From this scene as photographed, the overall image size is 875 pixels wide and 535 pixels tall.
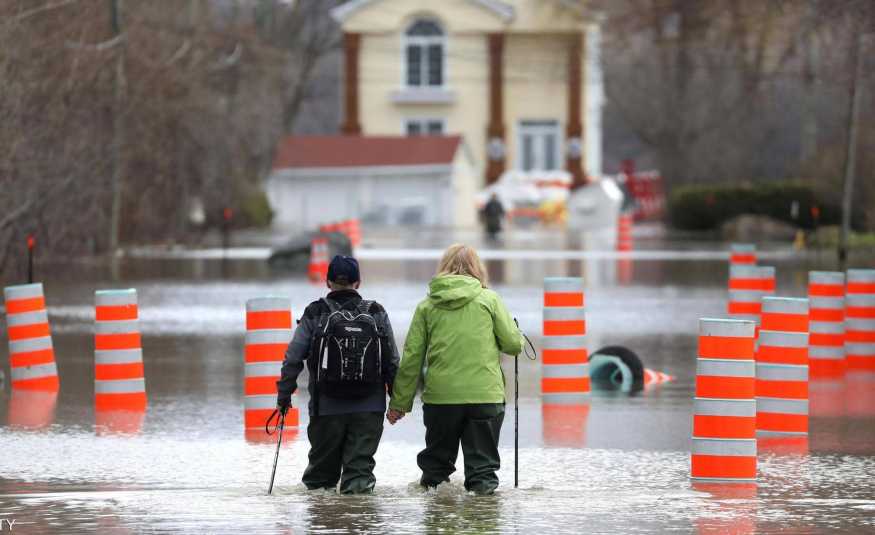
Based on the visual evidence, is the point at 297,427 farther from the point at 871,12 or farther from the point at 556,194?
the point at 556,194

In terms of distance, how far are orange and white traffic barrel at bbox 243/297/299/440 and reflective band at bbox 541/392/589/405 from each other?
2533 millimetres

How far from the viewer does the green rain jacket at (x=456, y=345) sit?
9766mm

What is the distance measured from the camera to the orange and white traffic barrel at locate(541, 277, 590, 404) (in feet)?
48.4

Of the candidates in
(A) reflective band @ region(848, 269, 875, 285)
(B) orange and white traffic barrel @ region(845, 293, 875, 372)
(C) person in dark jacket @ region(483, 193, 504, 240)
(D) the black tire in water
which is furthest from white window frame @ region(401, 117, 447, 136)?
(D) the black tire in water

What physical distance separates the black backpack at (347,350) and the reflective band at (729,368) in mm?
1945

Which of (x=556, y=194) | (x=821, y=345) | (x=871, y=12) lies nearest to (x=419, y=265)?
(x=871, y=12)

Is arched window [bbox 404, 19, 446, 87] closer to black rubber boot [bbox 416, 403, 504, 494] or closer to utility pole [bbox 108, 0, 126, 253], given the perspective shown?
utility pole [bbox 108, 0, 126, 253]

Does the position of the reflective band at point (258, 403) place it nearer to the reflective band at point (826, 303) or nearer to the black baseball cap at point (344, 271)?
the black baseball cap at point (344, 271)

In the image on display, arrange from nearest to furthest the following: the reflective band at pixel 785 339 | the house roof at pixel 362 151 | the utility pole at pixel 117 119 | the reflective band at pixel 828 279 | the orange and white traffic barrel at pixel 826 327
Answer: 1. the reflective band at pixel 785 339
2. the orange and white traffic barrel at pixel 826 327
3. the reflective band at pixel 828 279
4. the utility pole at pixel 117 119
5. the house roof at pixel 362 151

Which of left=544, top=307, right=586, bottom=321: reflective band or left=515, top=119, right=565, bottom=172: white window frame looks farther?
left=515, top=119, right=565, bottom=172: white window frame

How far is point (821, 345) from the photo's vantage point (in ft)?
57.0

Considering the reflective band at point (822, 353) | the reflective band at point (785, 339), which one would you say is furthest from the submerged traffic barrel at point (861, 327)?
the reflective band at point (785, 339)

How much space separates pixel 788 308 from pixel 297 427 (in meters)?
3.55

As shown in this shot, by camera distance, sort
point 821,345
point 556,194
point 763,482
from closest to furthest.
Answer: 1. point 763,482
2. point 821,345
3. point 556,194
